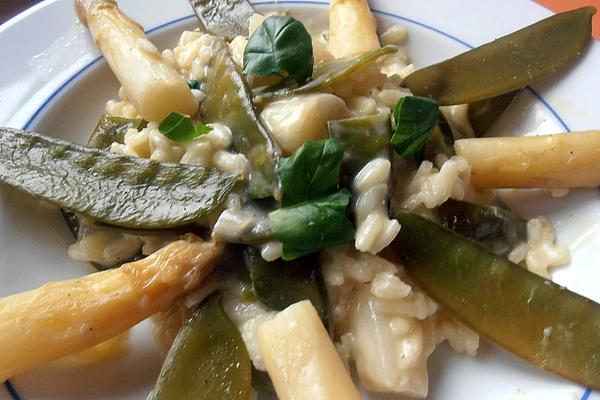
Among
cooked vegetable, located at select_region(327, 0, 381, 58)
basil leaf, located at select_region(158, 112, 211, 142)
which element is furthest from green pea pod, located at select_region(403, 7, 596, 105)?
basil leaf, located at select_region(158, 112, 211, 142)

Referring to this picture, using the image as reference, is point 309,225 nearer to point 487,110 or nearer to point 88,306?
point 88,306

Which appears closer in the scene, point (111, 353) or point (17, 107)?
point (111, 353)

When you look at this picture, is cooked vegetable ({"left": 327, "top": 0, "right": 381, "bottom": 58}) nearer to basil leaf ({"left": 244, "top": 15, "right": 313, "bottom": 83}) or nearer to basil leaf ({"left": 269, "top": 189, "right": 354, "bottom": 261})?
basil leaf ({"left": 244, "top": 15, "right": 313, "bottom": 83})

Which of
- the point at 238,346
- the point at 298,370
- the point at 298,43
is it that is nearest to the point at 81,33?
the point at 298,43

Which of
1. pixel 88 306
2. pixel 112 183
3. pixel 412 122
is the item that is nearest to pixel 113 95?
pixel 112 183

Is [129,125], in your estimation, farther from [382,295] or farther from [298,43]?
[382,295]

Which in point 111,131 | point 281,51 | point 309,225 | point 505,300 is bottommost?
point 505,300

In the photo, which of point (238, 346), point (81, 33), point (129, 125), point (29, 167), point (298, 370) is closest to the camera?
point (298, 370)

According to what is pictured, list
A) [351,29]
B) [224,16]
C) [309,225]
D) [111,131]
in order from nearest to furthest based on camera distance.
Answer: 1. [309,225]
2. [111,131]
3. [351,29]
4. [224,16]
